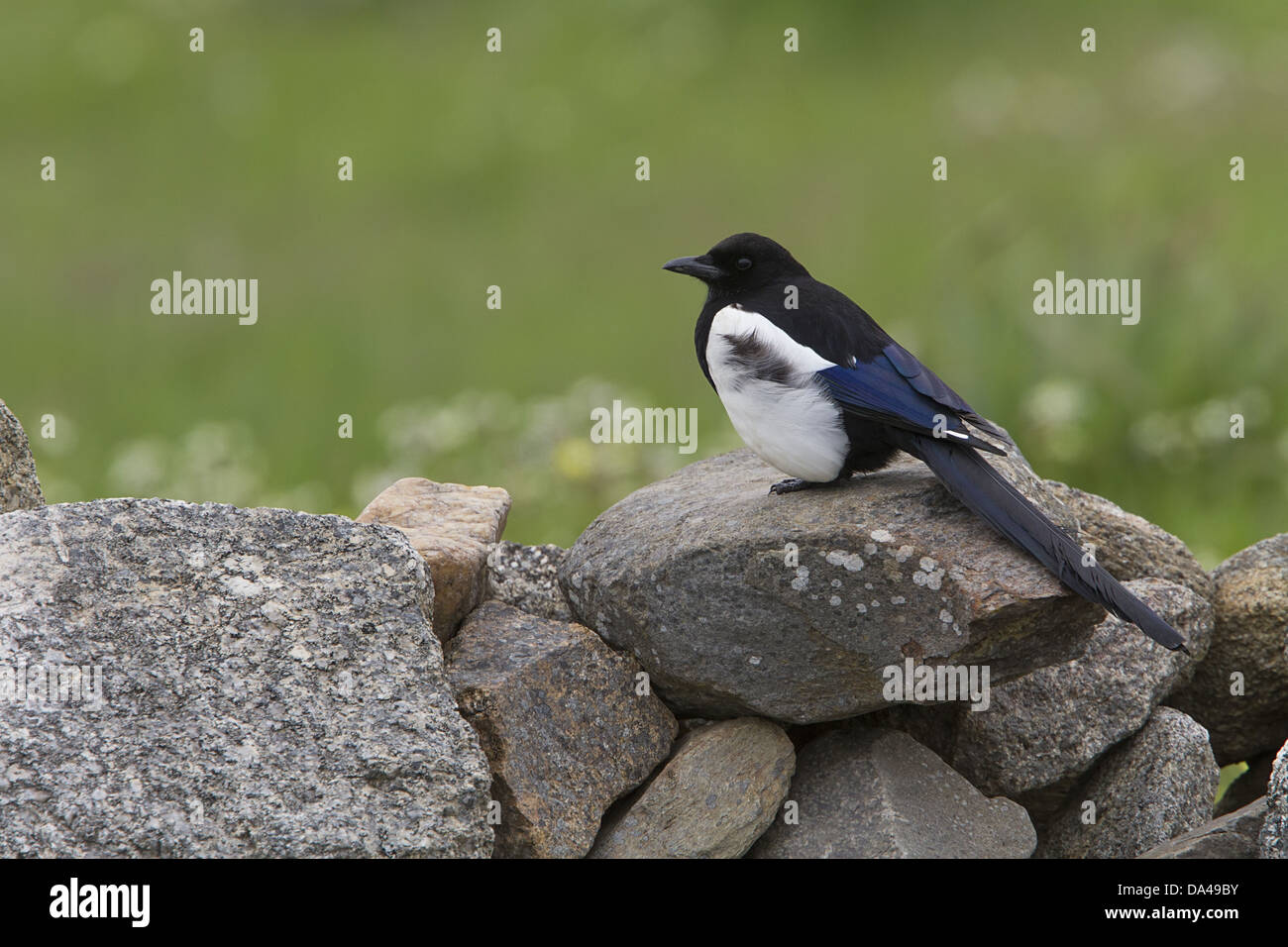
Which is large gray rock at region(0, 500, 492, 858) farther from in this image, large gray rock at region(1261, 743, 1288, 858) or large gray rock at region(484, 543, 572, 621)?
large gray rock at region(1261, 743, 1288, 858)

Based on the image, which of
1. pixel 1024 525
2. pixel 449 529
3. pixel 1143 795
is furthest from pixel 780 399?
pixel 1143 795

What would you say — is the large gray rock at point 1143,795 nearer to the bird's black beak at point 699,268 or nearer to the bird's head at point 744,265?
the bird's head at point 744,265

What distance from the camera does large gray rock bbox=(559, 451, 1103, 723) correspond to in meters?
4.14

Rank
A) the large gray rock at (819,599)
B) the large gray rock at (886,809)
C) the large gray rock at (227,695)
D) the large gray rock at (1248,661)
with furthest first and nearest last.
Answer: the large gray rock at (1248,661), the large gray rock at (886,809), the large gray rock at (819,599), the large gray rock at (227,695)

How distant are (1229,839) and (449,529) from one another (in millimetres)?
2236

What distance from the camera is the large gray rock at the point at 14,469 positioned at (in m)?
4.51

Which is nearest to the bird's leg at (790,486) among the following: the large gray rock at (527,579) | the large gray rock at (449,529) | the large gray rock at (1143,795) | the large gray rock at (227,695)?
the large gray rock at (527,579)

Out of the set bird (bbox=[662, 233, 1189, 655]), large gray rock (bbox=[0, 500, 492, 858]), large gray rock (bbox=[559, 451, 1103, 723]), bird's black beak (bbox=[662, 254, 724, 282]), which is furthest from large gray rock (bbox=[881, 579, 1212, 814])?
large gray rock (bbox=[0, 500, 492, 858])

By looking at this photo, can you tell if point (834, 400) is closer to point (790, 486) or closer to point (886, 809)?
point (790, 486)

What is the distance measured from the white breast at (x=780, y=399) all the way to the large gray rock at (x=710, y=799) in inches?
28.8

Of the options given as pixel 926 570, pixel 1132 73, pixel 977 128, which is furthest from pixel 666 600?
pixel 1132 73

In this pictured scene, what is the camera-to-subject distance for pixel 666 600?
438 cm

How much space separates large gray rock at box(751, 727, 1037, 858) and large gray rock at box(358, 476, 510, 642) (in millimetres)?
1041

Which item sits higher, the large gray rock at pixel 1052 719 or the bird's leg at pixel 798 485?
the bird's leg at pixel 798 485
